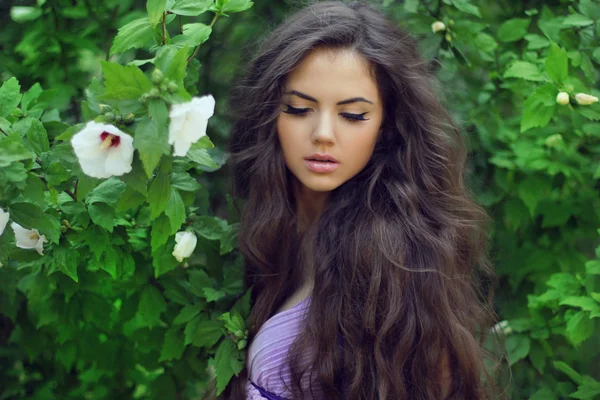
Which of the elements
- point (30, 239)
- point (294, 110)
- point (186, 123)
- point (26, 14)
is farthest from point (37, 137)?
point (26, 14)

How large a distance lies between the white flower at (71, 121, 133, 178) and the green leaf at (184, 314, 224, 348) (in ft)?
2.11

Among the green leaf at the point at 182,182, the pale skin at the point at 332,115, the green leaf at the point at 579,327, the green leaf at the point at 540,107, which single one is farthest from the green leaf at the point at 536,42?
the green leaf at the point at 182,182

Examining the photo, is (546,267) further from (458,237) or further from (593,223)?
(458,237)

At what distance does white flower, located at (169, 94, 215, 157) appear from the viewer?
126cm

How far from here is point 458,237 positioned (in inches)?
69.9

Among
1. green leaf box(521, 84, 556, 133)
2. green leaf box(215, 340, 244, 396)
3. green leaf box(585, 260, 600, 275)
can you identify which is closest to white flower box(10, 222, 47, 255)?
green leaf box(215, 340, 244, 396)

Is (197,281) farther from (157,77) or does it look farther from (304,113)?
(157,77)

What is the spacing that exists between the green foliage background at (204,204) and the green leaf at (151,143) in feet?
0.50

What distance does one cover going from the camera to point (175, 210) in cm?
154

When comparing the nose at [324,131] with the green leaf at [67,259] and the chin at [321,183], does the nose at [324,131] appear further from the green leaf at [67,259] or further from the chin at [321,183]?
the green leaf at [67,259]

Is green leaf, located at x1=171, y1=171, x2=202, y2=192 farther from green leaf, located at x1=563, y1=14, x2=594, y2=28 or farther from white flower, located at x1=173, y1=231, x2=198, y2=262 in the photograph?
green leaf, located at x1=563, y1=14, x2=594, y2=28

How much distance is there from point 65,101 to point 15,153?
92 cm

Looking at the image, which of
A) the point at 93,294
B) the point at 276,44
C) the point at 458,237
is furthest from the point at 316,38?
the point at 93,294

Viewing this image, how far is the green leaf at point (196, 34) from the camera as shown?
5.09 ft
